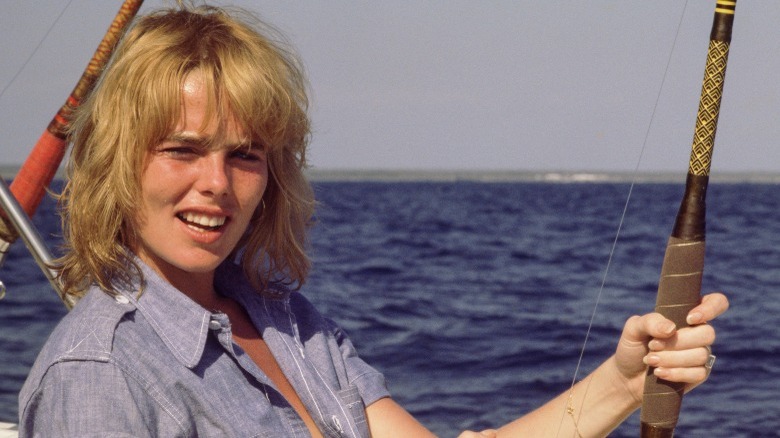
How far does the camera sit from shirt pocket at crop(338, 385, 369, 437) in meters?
2.12

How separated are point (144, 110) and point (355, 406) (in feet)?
2.53

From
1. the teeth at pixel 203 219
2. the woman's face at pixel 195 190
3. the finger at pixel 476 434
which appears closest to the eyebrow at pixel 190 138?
the woman's face at pixel 195 190

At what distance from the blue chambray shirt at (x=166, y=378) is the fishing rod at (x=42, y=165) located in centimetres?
59

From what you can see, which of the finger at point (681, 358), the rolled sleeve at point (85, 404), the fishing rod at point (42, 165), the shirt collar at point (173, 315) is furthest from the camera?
the fishing rod at point (42, 165)

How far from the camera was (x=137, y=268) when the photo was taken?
1820 mm

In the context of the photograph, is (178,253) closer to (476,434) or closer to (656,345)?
(476,434)

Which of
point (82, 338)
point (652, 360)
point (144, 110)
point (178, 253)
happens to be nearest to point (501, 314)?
point (652, 360)

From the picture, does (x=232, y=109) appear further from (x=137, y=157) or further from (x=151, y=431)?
(x=151, y=431)

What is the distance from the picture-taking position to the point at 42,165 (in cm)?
254

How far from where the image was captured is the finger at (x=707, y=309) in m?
1.84

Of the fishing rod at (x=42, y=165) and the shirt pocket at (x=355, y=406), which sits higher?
the fishing rod at (x=42, y=165)

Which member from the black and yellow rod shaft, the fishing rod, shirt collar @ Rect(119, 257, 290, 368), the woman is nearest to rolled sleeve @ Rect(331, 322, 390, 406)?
the woman

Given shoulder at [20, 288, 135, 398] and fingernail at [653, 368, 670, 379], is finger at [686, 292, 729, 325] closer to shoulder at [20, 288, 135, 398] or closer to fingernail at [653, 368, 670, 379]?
fingernail at [653, 368, 670, 379]

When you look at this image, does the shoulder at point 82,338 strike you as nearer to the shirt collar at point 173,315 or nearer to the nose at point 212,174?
the shirt collar at point 173,315
